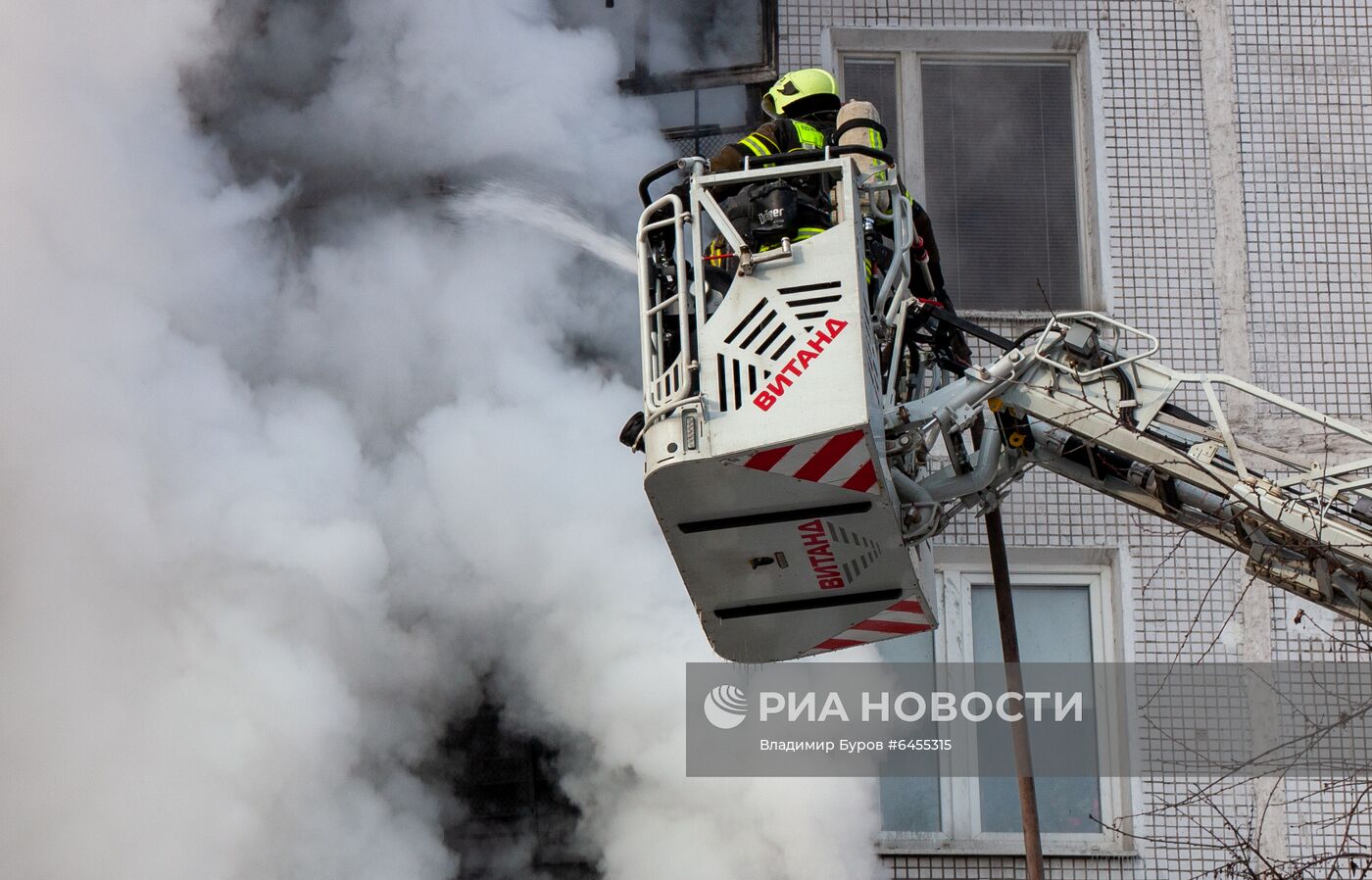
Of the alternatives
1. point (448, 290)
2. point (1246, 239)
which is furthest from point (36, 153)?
point (1246, 239)

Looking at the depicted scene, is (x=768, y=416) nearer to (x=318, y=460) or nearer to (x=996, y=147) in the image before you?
(x=318, y=460)

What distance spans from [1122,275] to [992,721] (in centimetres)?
233

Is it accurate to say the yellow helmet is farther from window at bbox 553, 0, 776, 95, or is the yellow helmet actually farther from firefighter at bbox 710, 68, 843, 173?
window at bbox 553, 0, 776, 95

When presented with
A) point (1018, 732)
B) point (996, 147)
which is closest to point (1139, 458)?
point (1018, 732)

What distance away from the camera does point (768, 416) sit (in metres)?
6.02

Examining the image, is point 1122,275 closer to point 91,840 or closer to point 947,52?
point 947,52

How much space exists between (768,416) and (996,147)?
179 inches

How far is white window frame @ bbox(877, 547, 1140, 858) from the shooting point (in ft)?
29.0

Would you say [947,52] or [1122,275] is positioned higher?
[947,52]

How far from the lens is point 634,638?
9250mm

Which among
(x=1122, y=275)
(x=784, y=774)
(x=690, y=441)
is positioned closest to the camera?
(x=690, y=441)

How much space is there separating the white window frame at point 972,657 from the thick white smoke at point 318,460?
45cm
